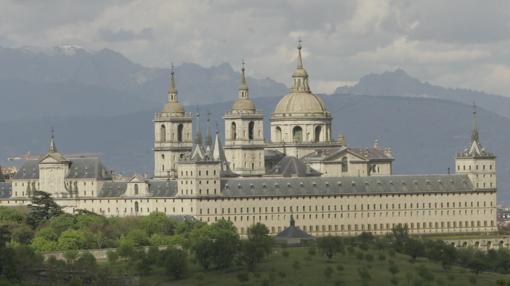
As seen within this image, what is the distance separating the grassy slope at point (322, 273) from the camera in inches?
6093

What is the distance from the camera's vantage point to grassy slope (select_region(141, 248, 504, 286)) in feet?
508

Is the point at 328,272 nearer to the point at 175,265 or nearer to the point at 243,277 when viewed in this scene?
the point at 243,277

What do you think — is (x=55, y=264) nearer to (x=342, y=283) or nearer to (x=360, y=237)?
(x=342, y=283)

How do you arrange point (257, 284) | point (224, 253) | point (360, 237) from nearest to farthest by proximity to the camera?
1. point (257, 284)
2. point (224, 253)
3. point (360, 237)

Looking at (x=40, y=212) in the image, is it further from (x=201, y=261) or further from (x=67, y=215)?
(x=201, y=261)

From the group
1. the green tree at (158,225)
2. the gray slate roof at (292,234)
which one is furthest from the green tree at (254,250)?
the green tree at (158,225)

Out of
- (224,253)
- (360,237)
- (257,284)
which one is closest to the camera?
(257,284)

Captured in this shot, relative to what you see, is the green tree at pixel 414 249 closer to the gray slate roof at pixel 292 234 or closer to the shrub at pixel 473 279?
the shrub at pixel 473 279

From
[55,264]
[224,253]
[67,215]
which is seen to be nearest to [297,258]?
[224,253]

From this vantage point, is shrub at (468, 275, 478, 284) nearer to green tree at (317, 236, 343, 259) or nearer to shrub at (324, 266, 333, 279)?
shrub at (324, 266, 333, 279)

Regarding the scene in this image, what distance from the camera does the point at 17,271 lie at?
507ft

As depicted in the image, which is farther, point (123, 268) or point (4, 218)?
point (4, 218)

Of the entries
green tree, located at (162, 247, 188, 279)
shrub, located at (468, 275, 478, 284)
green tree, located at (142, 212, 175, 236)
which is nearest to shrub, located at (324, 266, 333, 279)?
shrub, located at (468, 275, 478, 284)

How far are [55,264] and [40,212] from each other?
38.1 meters
